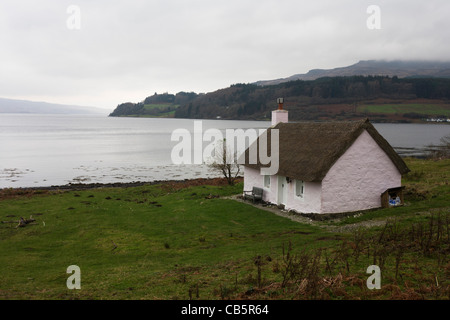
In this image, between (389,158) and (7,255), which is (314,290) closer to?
(7,255)

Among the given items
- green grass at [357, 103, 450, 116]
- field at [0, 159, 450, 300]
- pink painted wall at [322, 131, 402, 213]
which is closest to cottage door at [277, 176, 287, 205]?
field at [0, 159, 450, 300]

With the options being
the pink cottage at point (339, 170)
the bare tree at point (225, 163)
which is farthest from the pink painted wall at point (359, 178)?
the bare tree at point (225, 163)

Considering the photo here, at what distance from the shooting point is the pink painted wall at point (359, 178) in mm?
20750

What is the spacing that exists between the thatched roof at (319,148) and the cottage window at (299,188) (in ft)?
2.71

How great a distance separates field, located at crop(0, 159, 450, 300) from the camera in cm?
903

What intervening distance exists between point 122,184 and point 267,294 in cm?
4114

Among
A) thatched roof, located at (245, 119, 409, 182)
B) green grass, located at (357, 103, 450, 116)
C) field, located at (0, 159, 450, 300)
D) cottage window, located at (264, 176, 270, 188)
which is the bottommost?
field, located at (0, 159, 450, 300)

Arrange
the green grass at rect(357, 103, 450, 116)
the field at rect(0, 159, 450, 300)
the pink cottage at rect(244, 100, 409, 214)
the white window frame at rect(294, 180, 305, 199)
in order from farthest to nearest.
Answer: the green grass at rect(357, 103, 450, 116)
the white window frame at rect(294, 180, 305, 199)
the pink cottage at rect(244, 100, 409, 214)
the field at rect(0, 159, 450, 300)

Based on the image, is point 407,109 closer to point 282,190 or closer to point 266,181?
point 266,181

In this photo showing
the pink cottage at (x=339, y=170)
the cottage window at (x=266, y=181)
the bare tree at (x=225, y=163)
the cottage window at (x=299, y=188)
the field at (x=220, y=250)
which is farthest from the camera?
the bare tree at (x=225, y=163)

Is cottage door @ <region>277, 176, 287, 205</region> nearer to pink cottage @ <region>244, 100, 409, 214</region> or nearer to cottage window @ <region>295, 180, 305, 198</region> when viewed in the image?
pink cottage @ <region>244, 100, 409, 214</region>

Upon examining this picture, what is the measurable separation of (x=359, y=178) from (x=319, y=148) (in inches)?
121

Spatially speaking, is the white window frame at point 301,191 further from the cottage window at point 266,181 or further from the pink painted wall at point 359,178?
the cottage window at point 266,181
